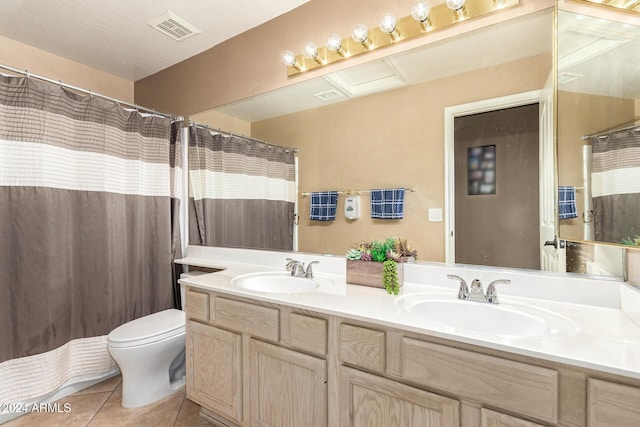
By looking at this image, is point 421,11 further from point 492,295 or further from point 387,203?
point 492,295

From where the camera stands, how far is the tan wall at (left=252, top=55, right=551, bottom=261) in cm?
141

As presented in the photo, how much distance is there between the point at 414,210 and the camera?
1551 millimetres

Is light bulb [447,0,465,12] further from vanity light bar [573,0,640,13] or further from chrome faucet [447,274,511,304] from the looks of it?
chrome faucet [447,274,511,304]

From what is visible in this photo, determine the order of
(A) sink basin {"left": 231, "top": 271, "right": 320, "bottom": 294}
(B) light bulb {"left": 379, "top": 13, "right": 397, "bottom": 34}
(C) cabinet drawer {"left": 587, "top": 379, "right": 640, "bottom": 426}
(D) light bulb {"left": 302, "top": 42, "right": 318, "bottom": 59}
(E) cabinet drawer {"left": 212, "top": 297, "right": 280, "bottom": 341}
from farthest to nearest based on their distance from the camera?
(D) light bulb {"left": 302, "top": 42, "right": 318, "bottom": 59}, (A) sink basin {"left": 231, "top": 271, "right": 320, "bottom": 294}, (B) light bulb {"left": 379, "top": 13, "right": 397, "bottom": 34}, (E) cabinet drawer {"left": 212, "top": 297, "right": 280, "bottom": 341}, (C) cabinet drawer {"left": 587, "top": 379, "right": 640, "bottom": 426}

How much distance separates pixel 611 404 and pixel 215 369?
1.49m

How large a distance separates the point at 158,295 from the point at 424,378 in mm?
2054

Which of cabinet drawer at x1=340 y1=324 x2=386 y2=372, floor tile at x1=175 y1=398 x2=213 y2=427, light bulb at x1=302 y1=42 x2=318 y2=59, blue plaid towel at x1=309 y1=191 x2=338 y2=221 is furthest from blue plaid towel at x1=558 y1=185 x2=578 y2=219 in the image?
floor tile at x1=175 y1=398 x2=213 y2=427

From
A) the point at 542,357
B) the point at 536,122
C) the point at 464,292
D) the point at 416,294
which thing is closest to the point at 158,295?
the point at 416,294

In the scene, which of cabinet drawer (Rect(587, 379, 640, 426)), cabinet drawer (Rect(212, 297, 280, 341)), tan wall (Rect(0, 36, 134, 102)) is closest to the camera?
cabinet drawer (Rect(587, 379, 640, 426))

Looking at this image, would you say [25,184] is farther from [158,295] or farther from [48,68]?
[48,68]

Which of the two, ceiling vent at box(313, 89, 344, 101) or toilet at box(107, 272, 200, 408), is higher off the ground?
ceiling vent at box(313, 89, 344, 101)

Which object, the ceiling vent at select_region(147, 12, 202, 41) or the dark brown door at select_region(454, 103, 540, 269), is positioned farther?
the ceiling vent at select_region(147, 12, 202, 41)

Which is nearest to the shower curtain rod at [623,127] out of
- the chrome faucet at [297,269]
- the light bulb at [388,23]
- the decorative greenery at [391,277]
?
the decorative greenery at [391,277]

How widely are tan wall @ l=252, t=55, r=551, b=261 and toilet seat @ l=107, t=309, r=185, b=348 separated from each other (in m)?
0.94
